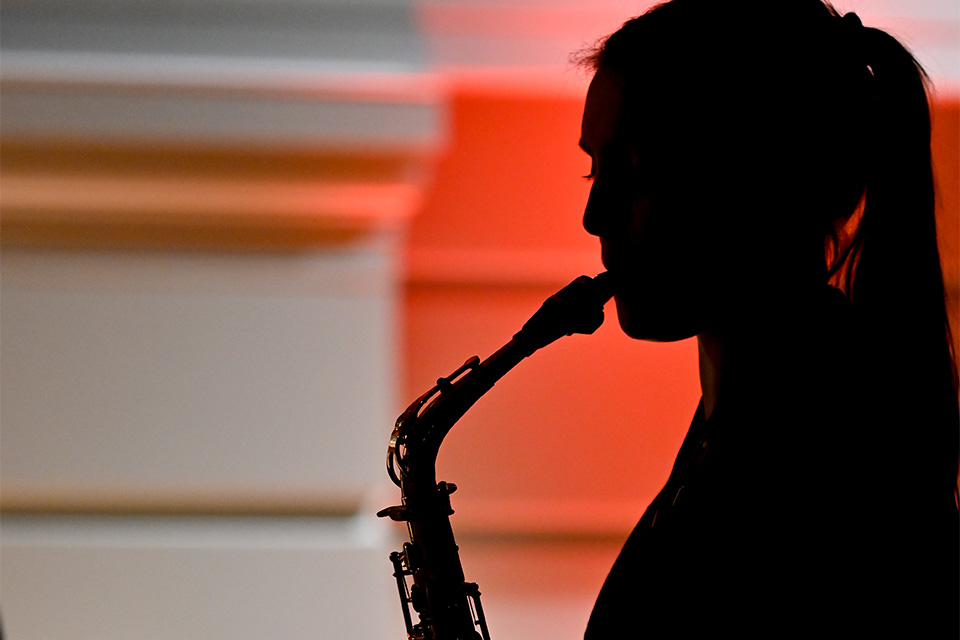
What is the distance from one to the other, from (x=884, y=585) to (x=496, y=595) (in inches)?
39.9

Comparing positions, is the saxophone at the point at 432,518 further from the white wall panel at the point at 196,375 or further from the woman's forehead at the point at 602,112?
the white wall panel at the point at 196,375

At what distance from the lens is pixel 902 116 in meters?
0.63

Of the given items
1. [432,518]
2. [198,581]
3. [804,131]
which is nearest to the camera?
[804,131]

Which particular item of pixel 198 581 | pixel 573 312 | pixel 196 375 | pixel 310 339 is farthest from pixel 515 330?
pixel 573 312

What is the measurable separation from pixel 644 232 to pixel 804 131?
0.11m

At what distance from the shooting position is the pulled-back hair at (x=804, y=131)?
2.04 ft

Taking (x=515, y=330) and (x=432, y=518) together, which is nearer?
(x=432, y=518)

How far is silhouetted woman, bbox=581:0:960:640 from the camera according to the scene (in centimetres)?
59

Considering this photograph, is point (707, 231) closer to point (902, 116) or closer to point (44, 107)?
point (902, 116)

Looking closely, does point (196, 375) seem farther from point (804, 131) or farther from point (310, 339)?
point (804, 131)

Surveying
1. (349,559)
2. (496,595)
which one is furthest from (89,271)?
(496,595)

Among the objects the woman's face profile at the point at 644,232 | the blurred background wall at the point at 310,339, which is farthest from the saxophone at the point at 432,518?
the blurred background wall at the point at 310,339

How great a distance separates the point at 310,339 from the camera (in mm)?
1435

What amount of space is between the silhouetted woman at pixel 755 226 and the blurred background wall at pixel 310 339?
2.36 feet
